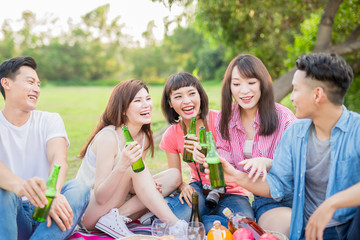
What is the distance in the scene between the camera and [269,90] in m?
3.11

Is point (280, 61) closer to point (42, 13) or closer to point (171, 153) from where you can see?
point (171, 153)

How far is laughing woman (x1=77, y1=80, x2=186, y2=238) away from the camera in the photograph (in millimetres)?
3049

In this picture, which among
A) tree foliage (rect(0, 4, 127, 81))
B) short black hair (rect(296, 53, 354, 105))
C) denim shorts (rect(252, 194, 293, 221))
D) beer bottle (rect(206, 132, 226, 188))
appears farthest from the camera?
tree foliage (rect(0, 4, 127, 81))

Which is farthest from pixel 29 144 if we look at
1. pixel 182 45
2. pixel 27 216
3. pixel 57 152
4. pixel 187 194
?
pixel 182 45

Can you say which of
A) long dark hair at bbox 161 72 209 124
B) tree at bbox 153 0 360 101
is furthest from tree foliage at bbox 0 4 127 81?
long dark hair at bbox 161 72 209 124

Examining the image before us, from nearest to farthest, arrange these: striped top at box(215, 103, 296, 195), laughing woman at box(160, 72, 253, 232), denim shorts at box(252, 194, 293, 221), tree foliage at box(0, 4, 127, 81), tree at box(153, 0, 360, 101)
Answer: denim shorts at box(252, 194, 293, 221), striped top at box(215, 103, 296, 195), laughing woman at box(160, 72, 253, 232), tree at box(153, 0, 360, 101), tree foliage at box(0, 4, 127, 81)

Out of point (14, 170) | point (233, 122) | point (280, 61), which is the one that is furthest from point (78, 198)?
point (280, 61)

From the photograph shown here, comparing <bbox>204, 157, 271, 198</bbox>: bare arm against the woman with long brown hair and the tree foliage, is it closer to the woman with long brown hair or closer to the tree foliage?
the woman with long brown hair

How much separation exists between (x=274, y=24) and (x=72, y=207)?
7.11 m

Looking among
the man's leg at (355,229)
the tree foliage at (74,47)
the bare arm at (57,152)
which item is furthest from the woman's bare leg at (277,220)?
the tree foliage at (74,47)

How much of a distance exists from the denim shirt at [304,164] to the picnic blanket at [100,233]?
1.34 m

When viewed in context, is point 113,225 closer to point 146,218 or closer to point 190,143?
point 146,218

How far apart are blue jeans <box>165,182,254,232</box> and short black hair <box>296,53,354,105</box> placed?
1316 mm

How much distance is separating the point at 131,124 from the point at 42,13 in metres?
47.8
